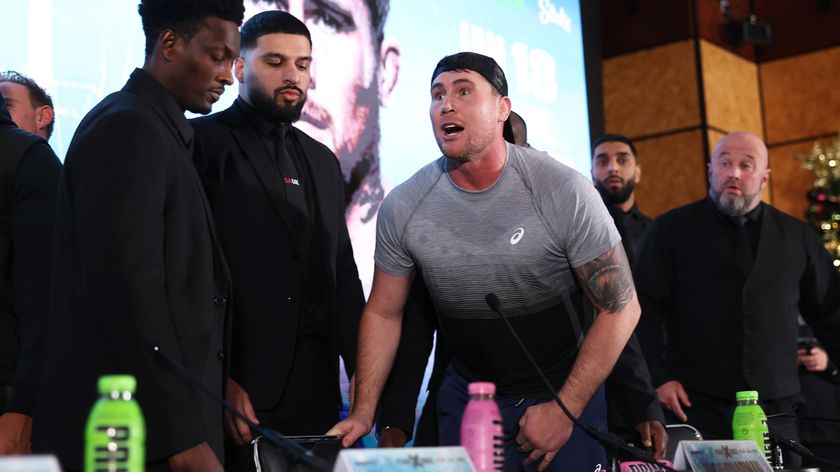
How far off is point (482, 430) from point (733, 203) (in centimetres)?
259

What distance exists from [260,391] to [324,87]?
72.8 inches

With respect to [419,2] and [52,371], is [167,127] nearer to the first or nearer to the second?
[52,371]

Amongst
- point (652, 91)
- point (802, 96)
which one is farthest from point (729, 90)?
point (802, 96)

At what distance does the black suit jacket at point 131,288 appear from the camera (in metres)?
1.79

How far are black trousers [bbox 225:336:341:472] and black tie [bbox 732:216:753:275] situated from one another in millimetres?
1881

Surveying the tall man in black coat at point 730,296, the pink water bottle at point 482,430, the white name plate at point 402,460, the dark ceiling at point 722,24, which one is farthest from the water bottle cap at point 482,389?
the dark ceiling at point 722,24

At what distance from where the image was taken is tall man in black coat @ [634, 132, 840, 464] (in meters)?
3.80

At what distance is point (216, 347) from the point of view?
199cm

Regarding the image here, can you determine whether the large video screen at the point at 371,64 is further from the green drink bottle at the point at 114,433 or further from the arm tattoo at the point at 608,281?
the green drink bottle at the point at 114,433

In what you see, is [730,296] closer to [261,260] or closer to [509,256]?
[509,256]

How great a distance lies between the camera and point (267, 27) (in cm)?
272

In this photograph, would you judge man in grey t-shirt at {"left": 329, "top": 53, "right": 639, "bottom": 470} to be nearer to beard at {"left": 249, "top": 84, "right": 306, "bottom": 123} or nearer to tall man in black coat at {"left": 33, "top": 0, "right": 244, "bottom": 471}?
beard at {"left": 249, "top": 84, "right": 306, "bottom": 123}

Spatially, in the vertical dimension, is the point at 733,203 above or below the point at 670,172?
below

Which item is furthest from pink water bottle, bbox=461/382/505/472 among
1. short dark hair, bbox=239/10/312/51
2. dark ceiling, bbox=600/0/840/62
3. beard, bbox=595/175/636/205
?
dark ceiling, bbox=600/0/840/62
